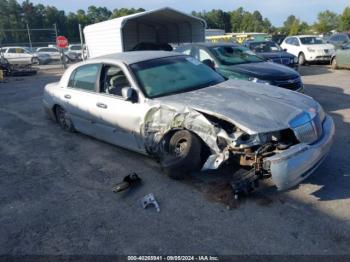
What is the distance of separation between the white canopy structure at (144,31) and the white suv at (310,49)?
4.95 meters

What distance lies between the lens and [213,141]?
3.82 m

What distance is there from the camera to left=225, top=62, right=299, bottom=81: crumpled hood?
7102mm

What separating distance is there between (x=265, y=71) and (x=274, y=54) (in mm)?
6105

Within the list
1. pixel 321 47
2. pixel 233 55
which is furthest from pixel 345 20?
pixel 233 55

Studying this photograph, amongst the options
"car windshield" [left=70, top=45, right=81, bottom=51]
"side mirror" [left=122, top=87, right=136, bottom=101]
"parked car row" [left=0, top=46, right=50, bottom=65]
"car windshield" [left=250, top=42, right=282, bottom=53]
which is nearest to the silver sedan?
"side mirror" [left=122, top=87, right=136, bottom=101]

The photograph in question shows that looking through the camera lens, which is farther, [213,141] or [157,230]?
[213,141]

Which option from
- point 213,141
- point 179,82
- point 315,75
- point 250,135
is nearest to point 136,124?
point 179,82

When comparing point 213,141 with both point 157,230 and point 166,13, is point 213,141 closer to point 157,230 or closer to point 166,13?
point 157,230

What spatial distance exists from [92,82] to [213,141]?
101 inches

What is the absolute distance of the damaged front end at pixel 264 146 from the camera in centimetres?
340

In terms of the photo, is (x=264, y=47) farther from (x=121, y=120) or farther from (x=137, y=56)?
(x=121, y=120)

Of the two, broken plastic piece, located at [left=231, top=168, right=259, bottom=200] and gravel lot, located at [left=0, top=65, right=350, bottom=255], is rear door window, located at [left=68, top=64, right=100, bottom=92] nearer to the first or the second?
gravel lot, located at [left=0, top=65, right=350, bottom=255]

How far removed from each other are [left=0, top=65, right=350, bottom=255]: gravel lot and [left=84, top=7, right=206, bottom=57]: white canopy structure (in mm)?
8888

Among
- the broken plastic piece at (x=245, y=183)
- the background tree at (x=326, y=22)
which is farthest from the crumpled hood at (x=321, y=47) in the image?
the background tree at (x=326, y=22)
